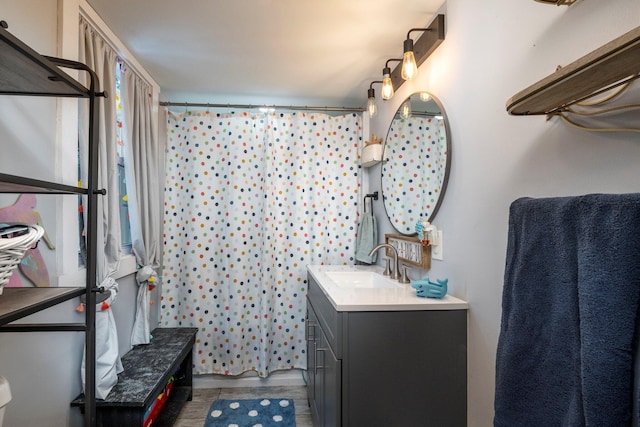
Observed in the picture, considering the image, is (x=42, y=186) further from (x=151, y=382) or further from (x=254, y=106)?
(x=254, y=106)

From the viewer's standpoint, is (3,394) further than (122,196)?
No

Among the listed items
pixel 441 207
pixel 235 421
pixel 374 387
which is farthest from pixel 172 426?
pixel 441 207

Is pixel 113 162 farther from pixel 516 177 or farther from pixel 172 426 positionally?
pixel 516 177

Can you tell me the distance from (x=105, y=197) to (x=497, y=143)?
193 cm

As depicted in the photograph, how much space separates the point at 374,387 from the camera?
1368 millimetres

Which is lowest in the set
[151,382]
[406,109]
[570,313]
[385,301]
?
[151,382]

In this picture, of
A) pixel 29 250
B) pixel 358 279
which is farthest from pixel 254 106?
pixel 29 250

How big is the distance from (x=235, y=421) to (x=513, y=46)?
2.61m

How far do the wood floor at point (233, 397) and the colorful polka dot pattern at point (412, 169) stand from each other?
1.52 metres

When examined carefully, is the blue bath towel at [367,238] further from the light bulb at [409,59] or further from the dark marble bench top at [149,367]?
the dark marble bench top at [149,367]

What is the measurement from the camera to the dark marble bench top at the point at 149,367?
1687mm

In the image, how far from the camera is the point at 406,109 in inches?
80.4

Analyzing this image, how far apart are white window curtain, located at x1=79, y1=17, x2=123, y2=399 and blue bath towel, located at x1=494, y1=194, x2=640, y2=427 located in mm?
1691

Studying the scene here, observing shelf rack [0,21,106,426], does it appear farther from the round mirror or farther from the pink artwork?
the round mirror
